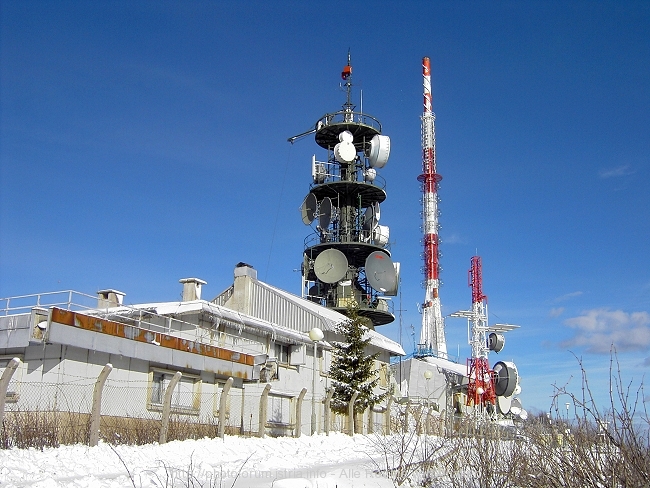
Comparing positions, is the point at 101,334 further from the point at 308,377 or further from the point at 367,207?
the point at 367,207

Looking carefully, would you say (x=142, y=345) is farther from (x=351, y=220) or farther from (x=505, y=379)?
(x=505, y=379)

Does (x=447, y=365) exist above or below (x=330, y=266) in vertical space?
below

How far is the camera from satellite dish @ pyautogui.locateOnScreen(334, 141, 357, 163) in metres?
51.5

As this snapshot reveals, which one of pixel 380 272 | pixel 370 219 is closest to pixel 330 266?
pixel 380 272

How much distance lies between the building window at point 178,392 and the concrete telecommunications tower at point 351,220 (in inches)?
890

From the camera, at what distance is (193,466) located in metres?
13.6

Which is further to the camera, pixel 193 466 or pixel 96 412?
pixel 96 412

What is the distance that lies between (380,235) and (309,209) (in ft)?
17.8

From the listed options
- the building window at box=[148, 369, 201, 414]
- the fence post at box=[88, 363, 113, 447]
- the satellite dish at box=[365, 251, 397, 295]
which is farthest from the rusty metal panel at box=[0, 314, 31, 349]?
the satellite dish at box=[365, 251, 397, 295]

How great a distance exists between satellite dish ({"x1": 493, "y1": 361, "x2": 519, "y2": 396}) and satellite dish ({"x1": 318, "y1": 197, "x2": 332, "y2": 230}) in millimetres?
23016

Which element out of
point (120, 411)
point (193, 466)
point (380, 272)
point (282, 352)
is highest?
point (380, 272)

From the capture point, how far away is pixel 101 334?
22.0 meters

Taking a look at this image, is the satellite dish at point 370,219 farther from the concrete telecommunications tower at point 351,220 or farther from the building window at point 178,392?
→ the building window at point 178,392

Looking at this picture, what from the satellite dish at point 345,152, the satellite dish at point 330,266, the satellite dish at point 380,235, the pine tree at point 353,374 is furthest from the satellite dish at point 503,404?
the pine tree at point 353,374
